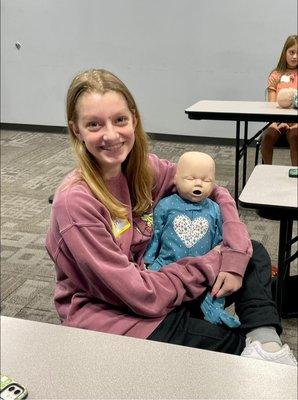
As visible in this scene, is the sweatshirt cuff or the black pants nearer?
the black pants

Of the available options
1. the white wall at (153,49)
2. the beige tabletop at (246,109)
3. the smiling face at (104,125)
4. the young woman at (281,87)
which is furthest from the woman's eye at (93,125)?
the white wall at (153,49)

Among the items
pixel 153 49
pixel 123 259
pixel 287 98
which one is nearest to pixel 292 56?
pixel 287 98

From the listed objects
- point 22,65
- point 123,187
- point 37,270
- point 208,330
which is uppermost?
point 22,65

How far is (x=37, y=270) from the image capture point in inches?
103

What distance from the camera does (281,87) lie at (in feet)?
12.4

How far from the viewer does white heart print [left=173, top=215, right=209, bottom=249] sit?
1458mm

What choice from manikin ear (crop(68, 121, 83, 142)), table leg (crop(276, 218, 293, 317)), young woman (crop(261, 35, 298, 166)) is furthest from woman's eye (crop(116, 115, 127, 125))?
young woman (crop(261, 35, 298, 166))

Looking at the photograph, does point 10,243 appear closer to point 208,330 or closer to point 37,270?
point 37,270

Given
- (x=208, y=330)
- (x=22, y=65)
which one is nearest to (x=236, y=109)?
(x=208, y=330)

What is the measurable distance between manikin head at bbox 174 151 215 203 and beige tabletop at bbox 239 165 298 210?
0.15m

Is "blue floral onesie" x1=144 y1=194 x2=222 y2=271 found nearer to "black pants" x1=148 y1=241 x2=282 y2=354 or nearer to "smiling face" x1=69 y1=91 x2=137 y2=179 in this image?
"black pants" x1=148 y1=241 x2=282 y2=354

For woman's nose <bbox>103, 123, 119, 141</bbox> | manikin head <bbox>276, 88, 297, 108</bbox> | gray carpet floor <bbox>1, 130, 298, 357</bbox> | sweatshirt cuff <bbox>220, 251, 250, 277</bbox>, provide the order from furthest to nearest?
manikin head <bbox>276, 88, 297, 108</bbox> < gray carpet floor <bbox>1, 130, 298, 357</bbox> < sweatshirt cuff <bbox>220, 251, 250, 277</bbox> < woman's nose <bbox>103, 123, 119, 141</bbox>

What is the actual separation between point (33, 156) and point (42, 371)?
14.5ft

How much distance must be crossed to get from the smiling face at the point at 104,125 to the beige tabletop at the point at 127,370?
21.7 inches
